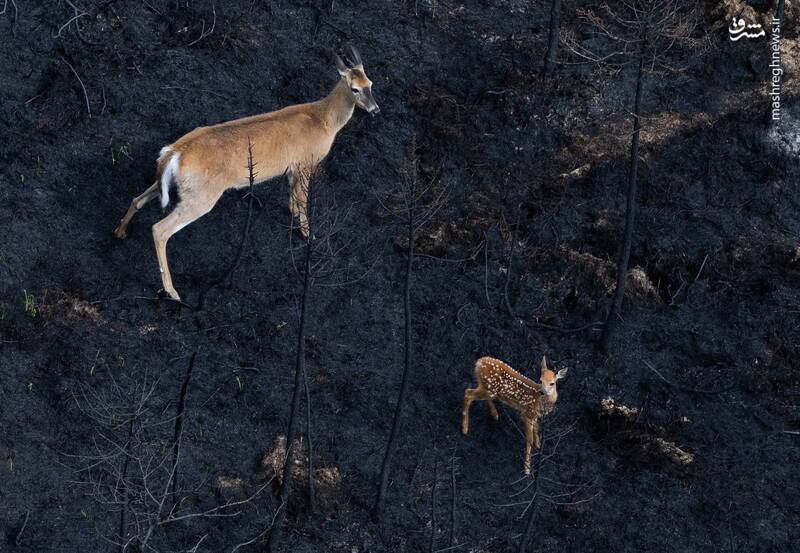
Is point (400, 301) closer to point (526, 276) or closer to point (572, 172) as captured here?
point (526, 276)

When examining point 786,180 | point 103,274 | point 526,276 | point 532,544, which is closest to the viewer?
point 532,544

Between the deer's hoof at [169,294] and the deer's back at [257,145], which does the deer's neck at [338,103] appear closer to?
the deer's back at [257,145]

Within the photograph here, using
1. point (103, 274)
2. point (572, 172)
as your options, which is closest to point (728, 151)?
point (572, 172)

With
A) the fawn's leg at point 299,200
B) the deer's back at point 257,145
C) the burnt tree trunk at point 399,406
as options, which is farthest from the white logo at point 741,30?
the burnt tree trunk at point 399,406

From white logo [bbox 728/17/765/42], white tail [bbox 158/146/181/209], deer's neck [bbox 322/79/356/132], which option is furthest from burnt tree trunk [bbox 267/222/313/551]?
white logo [bbox 728/17/765/42]

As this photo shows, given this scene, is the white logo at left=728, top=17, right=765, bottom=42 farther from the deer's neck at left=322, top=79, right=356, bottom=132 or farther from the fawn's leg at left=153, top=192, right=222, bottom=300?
the fawn's leg at left=153, top=192, right=222, bottom=300

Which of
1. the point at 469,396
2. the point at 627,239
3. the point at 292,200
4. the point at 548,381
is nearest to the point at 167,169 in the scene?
the point at 292,200

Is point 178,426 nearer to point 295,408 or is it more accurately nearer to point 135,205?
point 295,408
